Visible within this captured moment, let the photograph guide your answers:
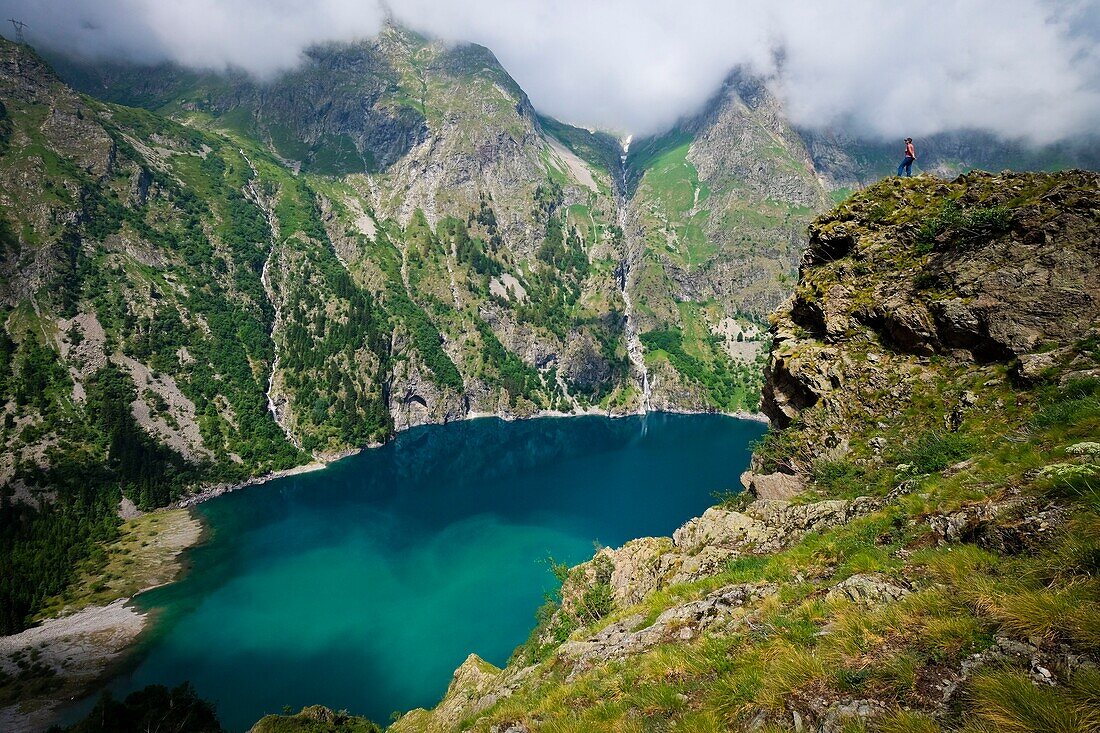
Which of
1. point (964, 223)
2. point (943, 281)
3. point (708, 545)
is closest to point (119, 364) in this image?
point (708, 545)

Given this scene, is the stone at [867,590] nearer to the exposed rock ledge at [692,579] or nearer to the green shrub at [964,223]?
the exposed rock ledge at [692,579]

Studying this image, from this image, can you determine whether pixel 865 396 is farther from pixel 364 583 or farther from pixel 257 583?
pixel 257 583

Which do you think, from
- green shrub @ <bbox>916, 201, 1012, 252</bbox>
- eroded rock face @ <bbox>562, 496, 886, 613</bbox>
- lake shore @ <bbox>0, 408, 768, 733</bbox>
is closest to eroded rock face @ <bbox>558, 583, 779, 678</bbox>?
eroded rock face @ <bbox>562, 496, 886, 613</bbox>

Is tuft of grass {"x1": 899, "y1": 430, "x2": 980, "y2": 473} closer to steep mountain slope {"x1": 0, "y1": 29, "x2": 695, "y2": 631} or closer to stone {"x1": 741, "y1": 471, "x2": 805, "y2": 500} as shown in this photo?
stone {"x1": 741, "y1": 471, "x2": 805, "y2": 500}

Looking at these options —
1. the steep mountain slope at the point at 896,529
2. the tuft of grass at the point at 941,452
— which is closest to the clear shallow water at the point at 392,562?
the steep mountain slope at the point at 896,529

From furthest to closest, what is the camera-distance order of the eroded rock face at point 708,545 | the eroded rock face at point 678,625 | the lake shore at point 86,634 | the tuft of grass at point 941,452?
the lake shore at point 86,634 < the eroded rock face at point 708,545 < the tuft of grass at point 941,452 < the eroded rock face at point 678,625

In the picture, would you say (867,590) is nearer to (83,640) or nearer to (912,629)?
(912,629)

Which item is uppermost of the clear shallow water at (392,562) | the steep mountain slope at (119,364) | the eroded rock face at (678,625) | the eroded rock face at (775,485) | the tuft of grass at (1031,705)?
the steep mountain slope at (119,364)

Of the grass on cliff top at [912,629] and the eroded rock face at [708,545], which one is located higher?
the grass on cliff top at [912,629]

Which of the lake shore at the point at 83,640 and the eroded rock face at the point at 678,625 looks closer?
the eroded rock face at the point at 678,625
